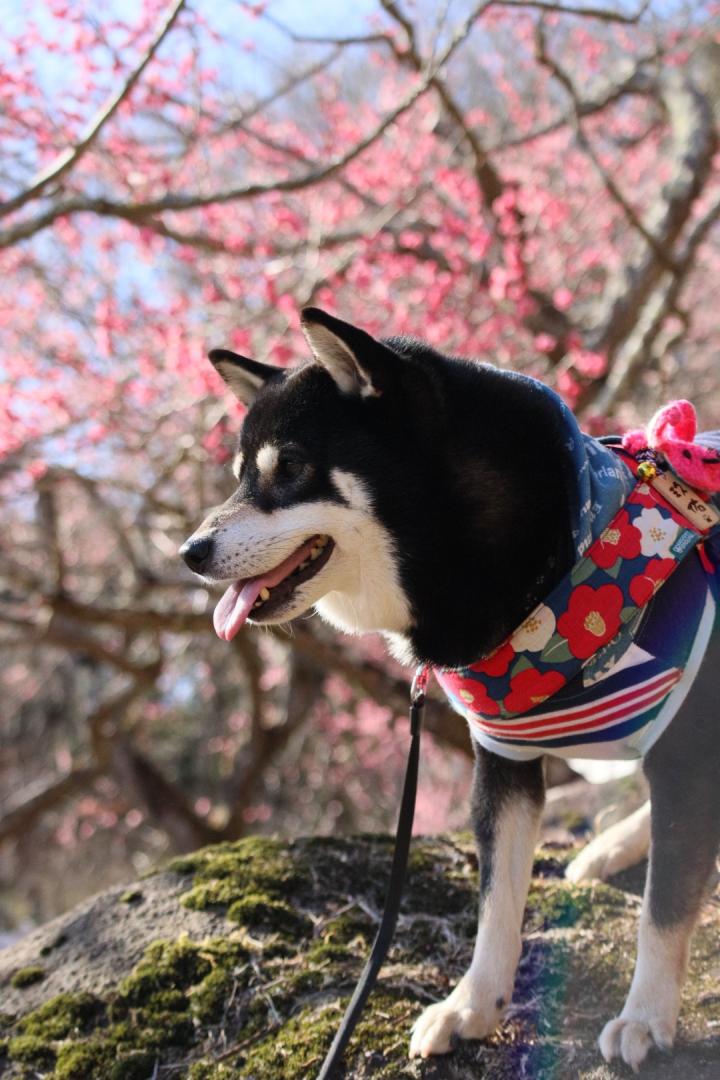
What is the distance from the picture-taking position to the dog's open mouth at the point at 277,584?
2.34 m

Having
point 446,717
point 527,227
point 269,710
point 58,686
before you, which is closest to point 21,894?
point 58,686

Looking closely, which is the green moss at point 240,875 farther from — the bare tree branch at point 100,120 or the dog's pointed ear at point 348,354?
the bare tree branch at point 100,120

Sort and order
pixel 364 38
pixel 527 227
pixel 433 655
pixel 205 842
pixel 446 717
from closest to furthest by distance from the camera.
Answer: pixel 433 655, pixel 364 38, pixel 446 717, pixel 527 227, pixel 205 842

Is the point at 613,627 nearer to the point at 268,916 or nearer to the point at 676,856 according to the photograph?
the point at 676,856

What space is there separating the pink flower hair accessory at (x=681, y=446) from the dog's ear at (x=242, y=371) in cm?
103

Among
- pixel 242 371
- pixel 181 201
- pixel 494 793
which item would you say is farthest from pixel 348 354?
pixel 181 201

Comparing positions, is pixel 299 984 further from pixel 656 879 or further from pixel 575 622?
pixel 575 622

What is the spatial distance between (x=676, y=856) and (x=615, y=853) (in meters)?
0.87

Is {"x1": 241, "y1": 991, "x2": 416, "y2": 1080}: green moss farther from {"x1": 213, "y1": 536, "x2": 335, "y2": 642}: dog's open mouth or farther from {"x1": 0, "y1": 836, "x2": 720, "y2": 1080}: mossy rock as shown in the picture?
{"x1": 213, "y1": 536, "x2": 335, "y2": 642}: dog's open mouth

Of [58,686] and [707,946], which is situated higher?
[58,686]

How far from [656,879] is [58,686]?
993 cm

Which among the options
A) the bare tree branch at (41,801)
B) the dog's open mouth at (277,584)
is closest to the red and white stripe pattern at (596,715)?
the dog's open mouth at (277,584)

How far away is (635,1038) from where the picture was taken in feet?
6.70

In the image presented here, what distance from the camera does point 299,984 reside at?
8.32ft
